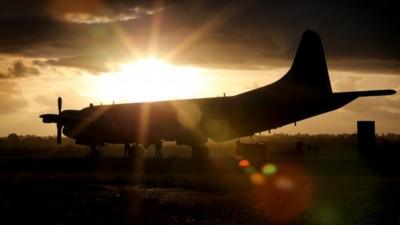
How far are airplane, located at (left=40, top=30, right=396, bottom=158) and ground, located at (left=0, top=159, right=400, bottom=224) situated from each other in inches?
363

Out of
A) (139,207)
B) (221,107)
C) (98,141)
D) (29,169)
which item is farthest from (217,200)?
(98,141)

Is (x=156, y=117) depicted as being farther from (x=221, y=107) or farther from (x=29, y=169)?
(x=29, y=169)

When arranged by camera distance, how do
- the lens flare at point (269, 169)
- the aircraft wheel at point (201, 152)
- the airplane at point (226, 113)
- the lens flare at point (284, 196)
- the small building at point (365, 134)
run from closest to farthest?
the lens flare at point (284, 196), the lens flare at point (269, 169), the airplane at point (226, 113), the small building at point (365, 134), the aircraft wheel at point (201, 152)

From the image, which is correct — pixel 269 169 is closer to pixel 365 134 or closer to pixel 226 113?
pixel 226 113

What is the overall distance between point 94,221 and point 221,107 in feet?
116

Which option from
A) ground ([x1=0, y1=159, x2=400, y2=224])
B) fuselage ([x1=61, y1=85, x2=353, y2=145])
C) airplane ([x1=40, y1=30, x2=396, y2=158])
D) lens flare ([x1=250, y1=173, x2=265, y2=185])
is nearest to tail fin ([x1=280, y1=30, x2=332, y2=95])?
airplane ([x1=40, y1=30, x2=396, y2=158])

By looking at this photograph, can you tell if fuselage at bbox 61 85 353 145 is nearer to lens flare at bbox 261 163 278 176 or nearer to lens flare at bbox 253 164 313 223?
lens flare at bbox 261 163 278 176

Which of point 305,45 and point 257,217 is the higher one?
point 305,45

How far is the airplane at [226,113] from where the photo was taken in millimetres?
48312

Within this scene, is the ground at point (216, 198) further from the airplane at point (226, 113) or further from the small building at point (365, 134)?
the small building at point (365, 134)

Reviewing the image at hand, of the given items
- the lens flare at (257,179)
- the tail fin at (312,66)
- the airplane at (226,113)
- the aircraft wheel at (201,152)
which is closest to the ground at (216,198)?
the lens flare at (257,179)

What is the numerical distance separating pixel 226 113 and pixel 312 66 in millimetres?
8708

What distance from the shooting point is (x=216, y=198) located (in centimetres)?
2286

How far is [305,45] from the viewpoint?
50250 mm
